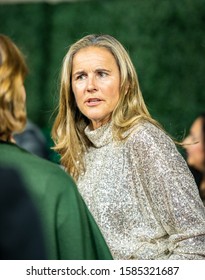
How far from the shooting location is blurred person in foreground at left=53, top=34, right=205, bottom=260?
5.07ft

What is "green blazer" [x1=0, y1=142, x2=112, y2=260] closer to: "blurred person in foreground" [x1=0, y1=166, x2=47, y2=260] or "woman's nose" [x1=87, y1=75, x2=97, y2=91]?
"blurred person in foreground" [x1=0, y1=166, x2=47, y2=260]

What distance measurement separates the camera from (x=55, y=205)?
1297 mm

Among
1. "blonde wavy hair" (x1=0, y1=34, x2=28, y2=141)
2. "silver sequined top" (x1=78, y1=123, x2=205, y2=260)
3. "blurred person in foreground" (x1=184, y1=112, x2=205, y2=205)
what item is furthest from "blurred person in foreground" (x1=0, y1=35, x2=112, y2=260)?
"blurred person in foreground" (x1=184, y1=112, x2=205, y2=205)

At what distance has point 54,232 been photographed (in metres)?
1.31

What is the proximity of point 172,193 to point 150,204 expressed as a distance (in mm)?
56

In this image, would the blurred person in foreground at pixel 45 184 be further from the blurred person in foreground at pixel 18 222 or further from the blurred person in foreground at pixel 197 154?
the blurred person in foreground at pixel 197 154

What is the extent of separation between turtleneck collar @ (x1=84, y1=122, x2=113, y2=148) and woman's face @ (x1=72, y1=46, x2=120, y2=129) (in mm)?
18

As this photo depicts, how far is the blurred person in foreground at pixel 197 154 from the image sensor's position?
178 cm

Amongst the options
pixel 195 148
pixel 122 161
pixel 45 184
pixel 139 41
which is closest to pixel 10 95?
pixel 45 184

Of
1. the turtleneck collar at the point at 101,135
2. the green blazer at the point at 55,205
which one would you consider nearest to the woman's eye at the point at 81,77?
the turtleneck collar at the point at 101,135

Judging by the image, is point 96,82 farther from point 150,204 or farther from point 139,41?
point 139,41

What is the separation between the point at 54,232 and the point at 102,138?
406 mm
